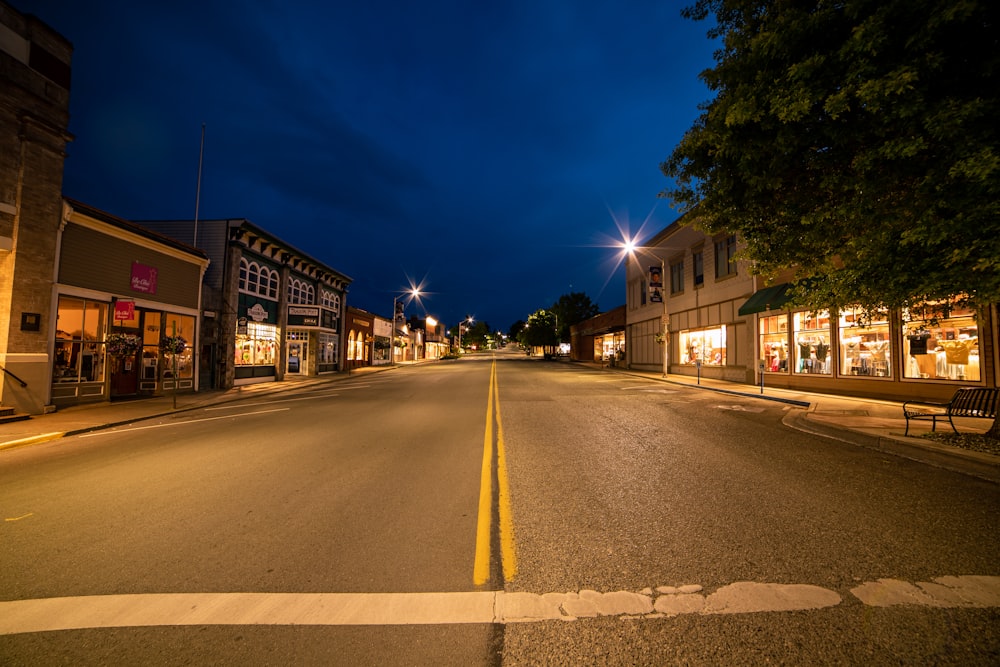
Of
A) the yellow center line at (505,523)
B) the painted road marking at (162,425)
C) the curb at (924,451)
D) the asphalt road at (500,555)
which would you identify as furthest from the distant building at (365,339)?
the curb at (924,451)

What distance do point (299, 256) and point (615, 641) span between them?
1203 inches

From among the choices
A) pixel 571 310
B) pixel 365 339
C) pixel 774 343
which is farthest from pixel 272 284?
pixel 571 310

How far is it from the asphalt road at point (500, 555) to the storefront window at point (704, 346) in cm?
1883

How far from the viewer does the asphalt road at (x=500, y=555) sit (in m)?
2.56

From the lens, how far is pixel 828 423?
9.84 meters

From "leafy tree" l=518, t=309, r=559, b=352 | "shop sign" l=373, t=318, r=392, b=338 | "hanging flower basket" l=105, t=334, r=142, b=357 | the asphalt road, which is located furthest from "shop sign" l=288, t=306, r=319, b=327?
"leafy tree" l=518, t=309, r=559, b=352

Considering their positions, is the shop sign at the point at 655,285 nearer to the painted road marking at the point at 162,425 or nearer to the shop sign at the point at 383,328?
the painted road marking at the point at 162,425

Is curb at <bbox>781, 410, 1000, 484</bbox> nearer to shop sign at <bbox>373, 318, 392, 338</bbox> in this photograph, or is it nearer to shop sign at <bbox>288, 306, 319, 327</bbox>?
shop sign at <bbox>288, 306, 319, 327</bbox>

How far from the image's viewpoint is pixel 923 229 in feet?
19.3

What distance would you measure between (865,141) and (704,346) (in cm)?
2139

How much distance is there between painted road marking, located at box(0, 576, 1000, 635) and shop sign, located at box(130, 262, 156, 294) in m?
17.0

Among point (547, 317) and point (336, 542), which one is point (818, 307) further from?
point (547, 317)

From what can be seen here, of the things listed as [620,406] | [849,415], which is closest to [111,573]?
[620,406]

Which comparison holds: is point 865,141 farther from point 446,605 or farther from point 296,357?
point 296,357
